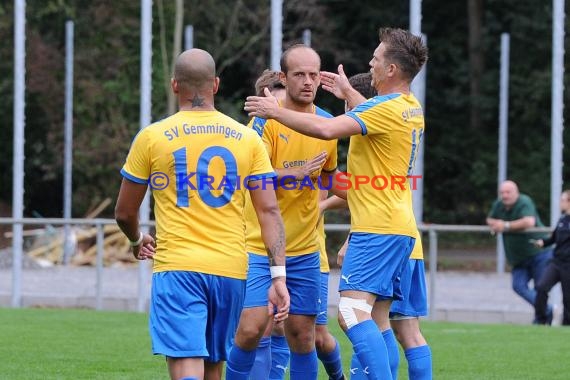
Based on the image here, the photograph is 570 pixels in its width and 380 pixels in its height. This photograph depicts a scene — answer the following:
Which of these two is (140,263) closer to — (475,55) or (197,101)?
(197,101)

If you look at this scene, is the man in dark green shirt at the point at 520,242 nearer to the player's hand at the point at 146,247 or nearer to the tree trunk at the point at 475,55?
the player's hand at the point at 146,247

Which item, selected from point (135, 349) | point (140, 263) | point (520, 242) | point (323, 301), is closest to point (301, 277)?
point (323, 301)

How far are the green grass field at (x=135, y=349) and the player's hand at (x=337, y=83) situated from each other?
2.71 meters

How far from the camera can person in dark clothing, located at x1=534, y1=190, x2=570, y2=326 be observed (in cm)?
1568

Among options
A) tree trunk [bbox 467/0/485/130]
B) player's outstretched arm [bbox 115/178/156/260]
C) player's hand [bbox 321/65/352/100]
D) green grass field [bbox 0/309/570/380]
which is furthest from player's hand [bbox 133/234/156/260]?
tree trunk [bbox 467/0/485/130]

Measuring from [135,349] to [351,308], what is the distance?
169 inches

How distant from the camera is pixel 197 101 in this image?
241 inches

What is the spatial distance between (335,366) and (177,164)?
9.96 feet

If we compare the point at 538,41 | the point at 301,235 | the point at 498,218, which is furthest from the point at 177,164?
the point at 538,41

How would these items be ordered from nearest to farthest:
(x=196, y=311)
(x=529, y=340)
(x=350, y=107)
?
(x=196, y=311), (x=350, y=107), (x=529, y=340)

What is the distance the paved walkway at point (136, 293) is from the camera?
1714cm

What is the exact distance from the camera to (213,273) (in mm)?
6031

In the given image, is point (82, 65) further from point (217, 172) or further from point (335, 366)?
point (217, 172)

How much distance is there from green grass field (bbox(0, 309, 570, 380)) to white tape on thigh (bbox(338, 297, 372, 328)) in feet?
7.66
